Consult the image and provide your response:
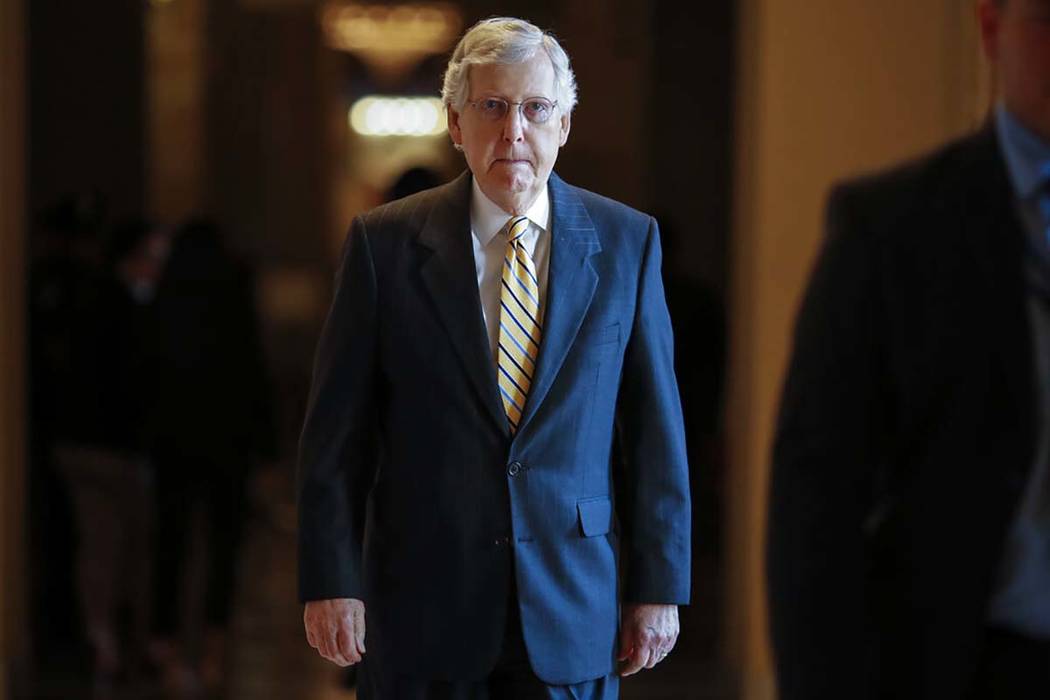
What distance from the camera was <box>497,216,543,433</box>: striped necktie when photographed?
3.30 meters

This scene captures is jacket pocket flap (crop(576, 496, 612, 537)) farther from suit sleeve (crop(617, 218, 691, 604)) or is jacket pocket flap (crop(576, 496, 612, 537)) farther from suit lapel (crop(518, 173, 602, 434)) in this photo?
suit lapel (crop(518, 173, 602, 434))

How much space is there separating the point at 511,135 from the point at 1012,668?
1263 millimetres

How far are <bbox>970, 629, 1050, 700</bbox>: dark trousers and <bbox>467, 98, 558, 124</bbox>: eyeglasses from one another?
1.23 meters

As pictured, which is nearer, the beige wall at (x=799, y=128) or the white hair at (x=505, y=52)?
the white hair at (x=505, y=52)

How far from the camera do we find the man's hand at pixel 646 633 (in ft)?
11.0

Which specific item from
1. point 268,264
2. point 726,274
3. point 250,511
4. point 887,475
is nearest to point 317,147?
point 268,264

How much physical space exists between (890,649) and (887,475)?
21 cm

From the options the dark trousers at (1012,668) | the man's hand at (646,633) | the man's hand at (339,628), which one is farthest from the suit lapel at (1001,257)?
the man's hand at (339,628)

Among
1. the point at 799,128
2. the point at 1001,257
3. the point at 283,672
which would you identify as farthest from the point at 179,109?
the point at 1001,257

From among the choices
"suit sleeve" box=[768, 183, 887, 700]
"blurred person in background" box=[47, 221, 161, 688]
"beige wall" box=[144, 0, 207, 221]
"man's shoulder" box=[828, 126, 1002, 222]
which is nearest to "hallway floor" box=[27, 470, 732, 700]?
"blurred person in background" box=[47, 221, 161, 688]

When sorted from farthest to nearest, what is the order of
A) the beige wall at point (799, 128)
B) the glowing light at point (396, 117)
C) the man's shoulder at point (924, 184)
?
the glowing light at point (396, 117)
the beige wall at point (799, 128)
the man's shoulder at point (924, 184)

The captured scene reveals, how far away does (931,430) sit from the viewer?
238 centimetres

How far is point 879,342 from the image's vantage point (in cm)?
239

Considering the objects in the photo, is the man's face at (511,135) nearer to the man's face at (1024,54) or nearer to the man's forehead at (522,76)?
the man's forehead at (522,76)
